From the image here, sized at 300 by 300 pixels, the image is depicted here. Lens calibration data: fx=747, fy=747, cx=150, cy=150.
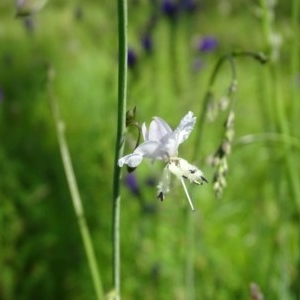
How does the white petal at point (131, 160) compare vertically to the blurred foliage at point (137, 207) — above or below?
above

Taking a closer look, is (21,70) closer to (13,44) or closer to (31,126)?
(13,44)

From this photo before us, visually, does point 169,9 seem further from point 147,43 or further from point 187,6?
point 147,43

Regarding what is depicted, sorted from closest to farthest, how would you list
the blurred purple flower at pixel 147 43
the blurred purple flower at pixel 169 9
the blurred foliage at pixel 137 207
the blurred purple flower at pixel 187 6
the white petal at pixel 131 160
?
1. the white petal at pixel 131 160
2. the blurred foliage at pixel 137 207
3. the blurred purple flower at pixel 147 43
4. the blurred purple flower at pixel 169 9
5. the blurred purple flower at pixel 187 6

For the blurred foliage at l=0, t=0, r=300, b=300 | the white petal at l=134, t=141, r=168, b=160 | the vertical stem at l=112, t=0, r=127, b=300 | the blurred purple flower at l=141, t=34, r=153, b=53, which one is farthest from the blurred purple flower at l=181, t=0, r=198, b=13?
the white petal at l=134, t=141, r=168, b=160

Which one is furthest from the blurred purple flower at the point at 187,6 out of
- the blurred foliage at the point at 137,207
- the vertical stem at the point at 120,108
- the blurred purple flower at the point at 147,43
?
the vertical stem at the point at 120,108

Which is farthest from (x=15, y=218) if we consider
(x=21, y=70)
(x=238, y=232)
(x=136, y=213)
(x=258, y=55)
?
(x=21, y=70)

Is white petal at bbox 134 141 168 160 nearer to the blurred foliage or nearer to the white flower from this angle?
the white flower

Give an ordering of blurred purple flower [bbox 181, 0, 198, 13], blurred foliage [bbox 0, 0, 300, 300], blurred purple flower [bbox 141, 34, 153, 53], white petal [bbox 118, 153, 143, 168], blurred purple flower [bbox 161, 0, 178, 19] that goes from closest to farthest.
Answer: white petal [bbox 118, 153, 143, 168] < blurred foliage [bbox 0, 0, 300, 300] < blurred purple flower [bbox 141, 34, 153, 53] < blurred purple flower [bbox 161, 0, 178, 19] < blurred purple flower [bbox 181, 0, 198, 13]

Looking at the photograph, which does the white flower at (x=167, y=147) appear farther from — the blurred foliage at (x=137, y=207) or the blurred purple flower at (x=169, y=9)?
the blurred purple flower at (x=169, y=9)
